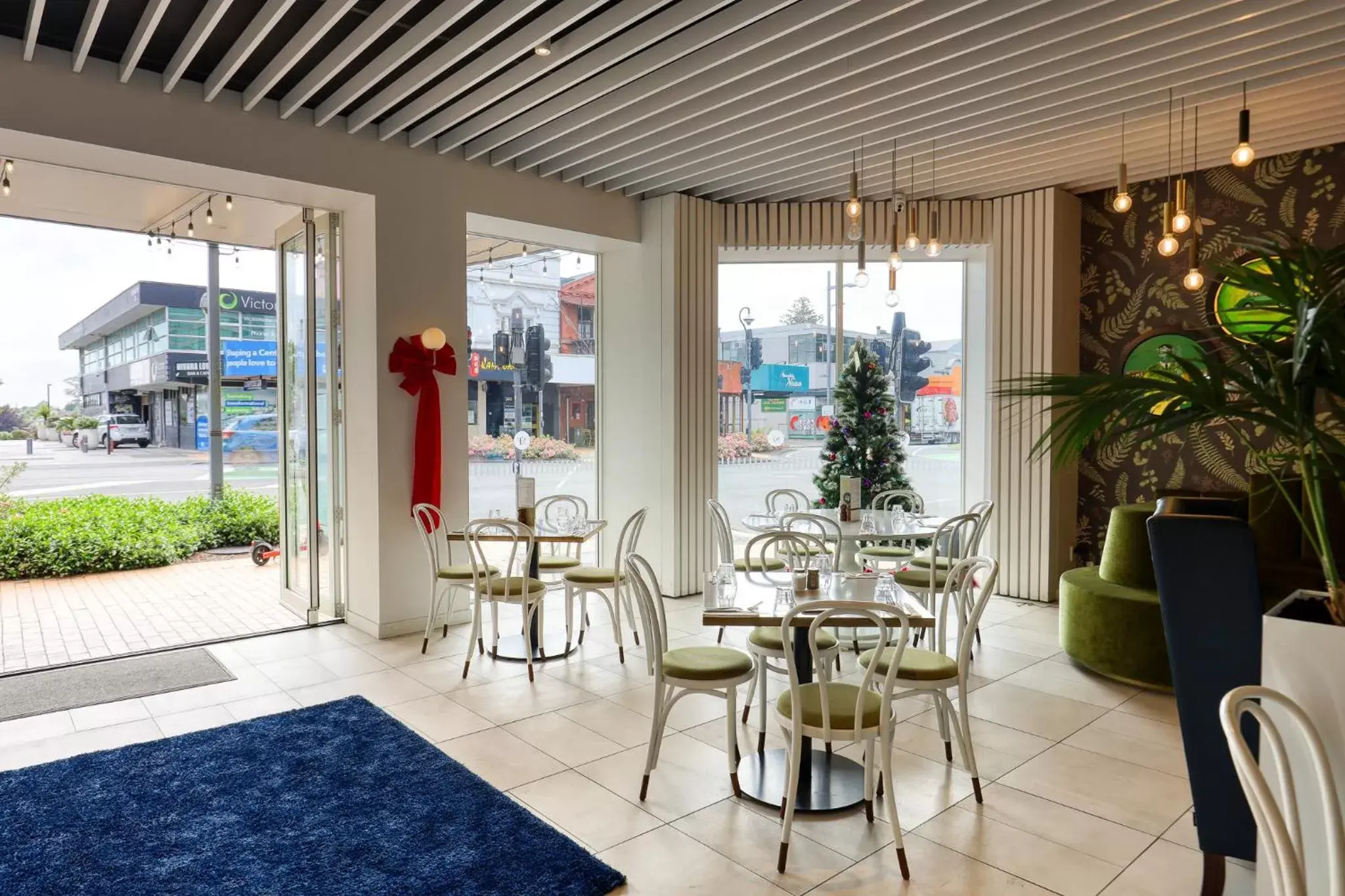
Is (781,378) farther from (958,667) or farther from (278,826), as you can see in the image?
(278,826)

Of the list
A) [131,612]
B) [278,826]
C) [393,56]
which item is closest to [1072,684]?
[278,826]

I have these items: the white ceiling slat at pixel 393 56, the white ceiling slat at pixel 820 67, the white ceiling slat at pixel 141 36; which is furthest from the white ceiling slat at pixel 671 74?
the white ceiling slat at pixel 141 36

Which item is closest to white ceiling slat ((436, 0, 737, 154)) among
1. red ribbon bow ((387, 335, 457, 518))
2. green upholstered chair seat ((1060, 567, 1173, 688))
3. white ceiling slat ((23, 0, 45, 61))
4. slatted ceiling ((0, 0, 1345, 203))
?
slatted ceiling ((0, 0, 1345, 203))

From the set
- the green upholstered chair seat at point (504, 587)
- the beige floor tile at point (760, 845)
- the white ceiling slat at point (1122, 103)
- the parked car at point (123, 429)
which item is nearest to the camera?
the beige floor tile at point (760, 845)

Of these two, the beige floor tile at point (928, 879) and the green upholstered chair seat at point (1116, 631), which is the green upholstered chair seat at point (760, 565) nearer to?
the green upholstered chair seat at point (1116, 631)

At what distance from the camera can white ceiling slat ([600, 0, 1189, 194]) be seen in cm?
389

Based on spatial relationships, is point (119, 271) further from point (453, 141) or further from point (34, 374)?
point (453, 141)

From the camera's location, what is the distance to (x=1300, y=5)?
3.82 meters

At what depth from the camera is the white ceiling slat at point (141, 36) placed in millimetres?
3820

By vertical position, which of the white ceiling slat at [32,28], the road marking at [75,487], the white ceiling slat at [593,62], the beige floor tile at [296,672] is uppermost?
the white ceiling slat at [593,62]

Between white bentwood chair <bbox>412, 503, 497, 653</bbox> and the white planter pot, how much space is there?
4041 millimetres

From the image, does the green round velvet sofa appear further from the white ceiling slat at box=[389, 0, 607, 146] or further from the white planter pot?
the white ceiling slat at box=[389, 0, 607, 146]

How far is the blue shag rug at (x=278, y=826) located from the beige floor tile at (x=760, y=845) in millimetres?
Answer: 464

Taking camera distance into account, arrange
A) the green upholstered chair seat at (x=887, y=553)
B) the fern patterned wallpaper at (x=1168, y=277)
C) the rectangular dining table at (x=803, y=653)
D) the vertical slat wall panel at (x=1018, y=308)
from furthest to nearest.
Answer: the vertical slat wall panel at (x=1018, y=308)
the green upholstered chair seat at (x=887, y=553)
the fern patterned wallpaper at (x=1168, y=277)
the rectangular dining table at (x=803, y=653)
